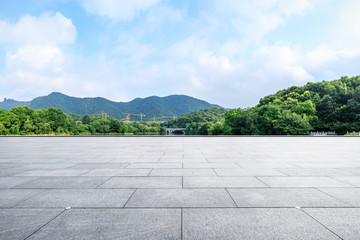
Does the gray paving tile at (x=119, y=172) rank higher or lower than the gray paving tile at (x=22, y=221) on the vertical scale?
higher

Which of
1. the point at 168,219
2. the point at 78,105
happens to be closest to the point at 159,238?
the point at 168,219

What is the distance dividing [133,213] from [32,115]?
248 feet

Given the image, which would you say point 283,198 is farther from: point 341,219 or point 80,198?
point 80,198

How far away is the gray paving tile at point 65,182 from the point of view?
4527mm

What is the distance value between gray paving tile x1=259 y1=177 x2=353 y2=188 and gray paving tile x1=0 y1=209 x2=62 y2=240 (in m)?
4.26

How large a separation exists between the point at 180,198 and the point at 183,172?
6.72 feet

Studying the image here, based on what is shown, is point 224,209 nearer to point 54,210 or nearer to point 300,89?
point 54,210

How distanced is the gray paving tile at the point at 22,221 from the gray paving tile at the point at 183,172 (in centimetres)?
279

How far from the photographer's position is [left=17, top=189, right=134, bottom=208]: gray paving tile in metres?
3.48

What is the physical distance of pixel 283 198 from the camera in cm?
377

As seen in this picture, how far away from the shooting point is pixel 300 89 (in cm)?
7188

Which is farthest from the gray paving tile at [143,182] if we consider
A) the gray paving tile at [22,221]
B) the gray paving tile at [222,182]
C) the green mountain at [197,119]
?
the green mountain at [197,119]

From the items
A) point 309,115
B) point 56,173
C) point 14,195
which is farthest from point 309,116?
point 14,195

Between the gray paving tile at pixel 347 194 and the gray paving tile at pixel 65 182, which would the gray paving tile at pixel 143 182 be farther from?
the gray paving tile at pixel 347 194
